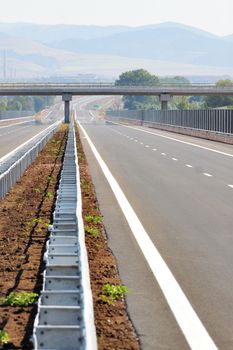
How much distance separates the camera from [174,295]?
33.4 feet

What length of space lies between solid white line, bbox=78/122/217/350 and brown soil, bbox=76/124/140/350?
1.73 feet

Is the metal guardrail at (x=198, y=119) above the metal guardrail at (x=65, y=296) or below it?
below

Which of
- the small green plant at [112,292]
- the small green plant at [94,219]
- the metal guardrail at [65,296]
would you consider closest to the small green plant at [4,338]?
the metal guardrail at [65,296]

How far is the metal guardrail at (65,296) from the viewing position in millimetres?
6375

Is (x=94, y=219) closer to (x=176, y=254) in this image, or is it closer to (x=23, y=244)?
(x=23, y=244)

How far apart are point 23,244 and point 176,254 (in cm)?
277

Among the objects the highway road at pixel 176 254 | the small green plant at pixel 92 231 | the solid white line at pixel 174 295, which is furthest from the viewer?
the small green plant at pixel 92 231

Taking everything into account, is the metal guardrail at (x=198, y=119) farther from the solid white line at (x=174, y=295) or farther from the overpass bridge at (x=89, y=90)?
the solid white line at (x=174, y=295)

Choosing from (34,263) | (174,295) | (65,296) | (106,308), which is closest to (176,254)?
(34,263)

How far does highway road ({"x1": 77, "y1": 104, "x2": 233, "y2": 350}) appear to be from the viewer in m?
8.54

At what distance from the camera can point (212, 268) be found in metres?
12.1

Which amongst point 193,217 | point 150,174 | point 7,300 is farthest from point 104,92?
point 7,300

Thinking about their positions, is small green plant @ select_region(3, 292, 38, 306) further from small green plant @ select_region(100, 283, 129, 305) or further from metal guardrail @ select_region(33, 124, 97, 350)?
small green plant @ select_region(100, 283, 129, 305)

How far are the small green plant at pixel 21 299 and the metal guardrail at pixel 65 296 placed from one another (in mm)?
465
